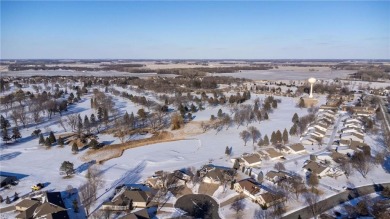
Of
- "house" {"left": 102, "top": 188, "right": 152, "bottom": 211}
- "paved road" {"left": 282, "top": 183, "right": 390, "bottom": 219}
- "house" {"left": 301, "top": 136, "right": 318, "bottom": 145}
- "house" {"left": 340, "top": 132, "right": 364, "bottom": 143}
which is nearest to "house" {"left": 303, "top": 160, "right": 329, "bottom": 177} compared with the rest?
"paved road" {"left": 282, "top": 183, "right": 390, "bottom": 219}

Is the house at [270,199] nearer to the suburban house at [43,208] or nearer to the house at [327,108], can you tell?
the suburban house at [43,208]

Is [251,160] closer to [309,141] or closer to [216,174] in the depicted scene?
[216,174]

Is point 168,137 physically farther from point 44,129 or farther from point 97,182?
point 44,129

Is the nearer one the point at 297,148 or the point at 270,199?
the point at 270,199

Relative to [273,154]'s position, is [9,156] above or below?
below

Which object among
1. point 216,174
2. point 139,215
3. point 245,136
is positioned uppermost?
point 245,136

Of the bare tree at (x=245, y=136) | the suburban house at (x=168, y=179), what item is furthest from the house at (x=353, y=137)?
the suburban house at (x=168, y=179)

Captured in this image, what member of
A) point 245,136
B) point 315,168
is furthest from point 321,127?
point 315,168

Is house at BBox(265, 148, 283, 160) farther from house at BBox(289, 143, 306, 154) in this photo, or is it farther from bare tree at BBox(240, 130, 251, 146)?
bare tree at BBox(240, 130, 251, 146)
